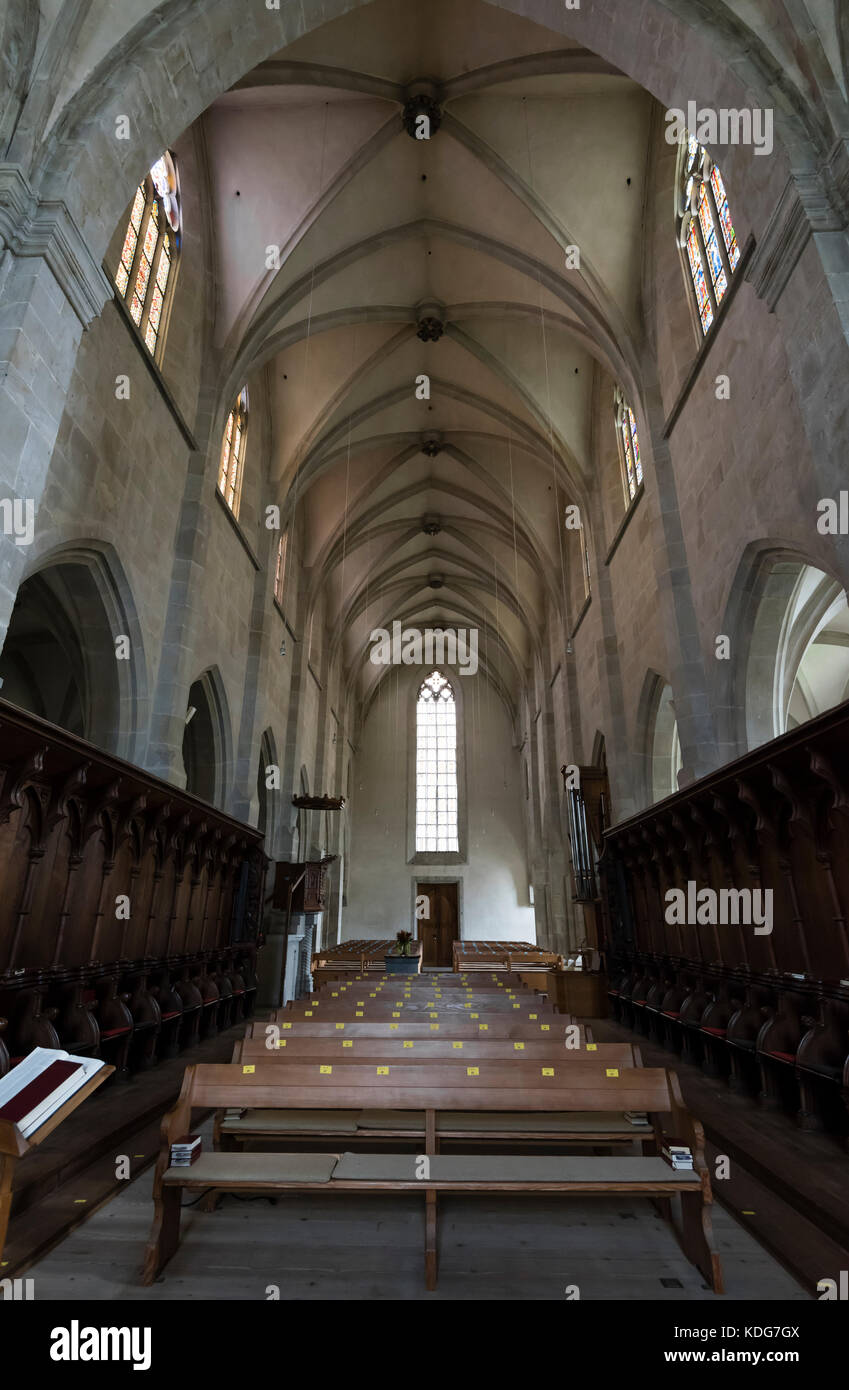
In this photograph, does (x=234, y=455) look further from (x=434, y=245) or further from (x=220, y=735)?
(x=434, y=245)

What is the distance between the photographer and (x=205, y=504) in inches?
408

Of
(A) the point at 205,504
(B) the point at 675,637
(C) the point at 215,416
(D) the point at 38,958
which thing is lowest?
(D) the point at 38,958

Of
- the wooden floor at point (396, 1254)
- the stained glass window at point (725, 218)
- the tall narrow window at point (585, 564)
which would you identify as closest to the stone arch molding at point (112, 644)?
the wooden floor at point (396, 1254)

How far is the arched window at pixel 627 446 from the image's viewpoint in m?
12.3

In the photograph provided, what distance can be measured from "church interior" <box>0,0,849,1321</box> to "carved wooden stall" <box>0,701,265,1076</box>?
0.16 ft

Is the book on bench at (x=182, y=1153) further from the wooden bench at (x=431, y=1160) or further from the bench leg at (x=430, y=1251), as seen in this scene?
the bench leg at (x=430, y=1251)

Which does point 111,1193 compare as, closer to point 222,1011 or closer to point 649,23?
point 222,1011

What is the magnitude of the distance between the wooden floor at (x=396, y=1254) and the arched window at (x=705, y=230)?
913cm

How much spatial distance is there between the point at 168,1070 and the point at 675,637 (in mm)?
7811

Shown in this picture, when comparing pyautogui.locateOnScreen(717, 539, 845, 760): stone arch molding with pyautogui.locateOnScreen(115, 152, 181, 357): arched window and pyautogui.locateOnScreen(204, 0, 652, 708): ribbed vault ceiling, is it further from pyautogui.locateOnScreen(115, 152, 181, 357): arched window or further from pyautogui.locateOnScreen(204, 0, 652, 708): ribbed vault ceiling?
pyautogui.locateOnScreen(115, 152, 181, 357): arched window

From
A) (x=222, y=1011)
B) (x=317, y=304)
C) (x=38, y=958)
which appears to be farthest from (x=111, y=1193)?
(x=317, y=304)

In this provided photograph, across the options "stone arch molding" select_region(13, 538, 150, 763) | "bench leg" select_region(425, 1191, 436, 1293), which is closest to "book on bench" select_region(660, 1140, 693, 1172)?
"bench leg" select_region(425, 1191, 436, 1293)

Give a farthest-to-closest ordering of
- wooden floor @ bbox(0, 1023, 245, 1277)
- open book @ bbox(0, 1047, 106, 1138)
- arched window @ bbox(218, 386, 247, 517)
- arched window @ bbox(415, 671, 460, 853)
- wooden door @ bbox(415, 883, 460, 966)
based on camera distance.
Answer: arched window @ bbox(415, 671, 460, 853) → wooden door @ bbox(415, 883, 460, 966) → arched window @ bbox(218, 386, 247, 517) → wooden floor @ bbox(0, 1023, 245, 1277) → open book @ bbox(0, 1047, 106, 1138)

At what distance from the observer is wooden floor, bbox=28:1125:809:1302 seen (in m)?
2.51
